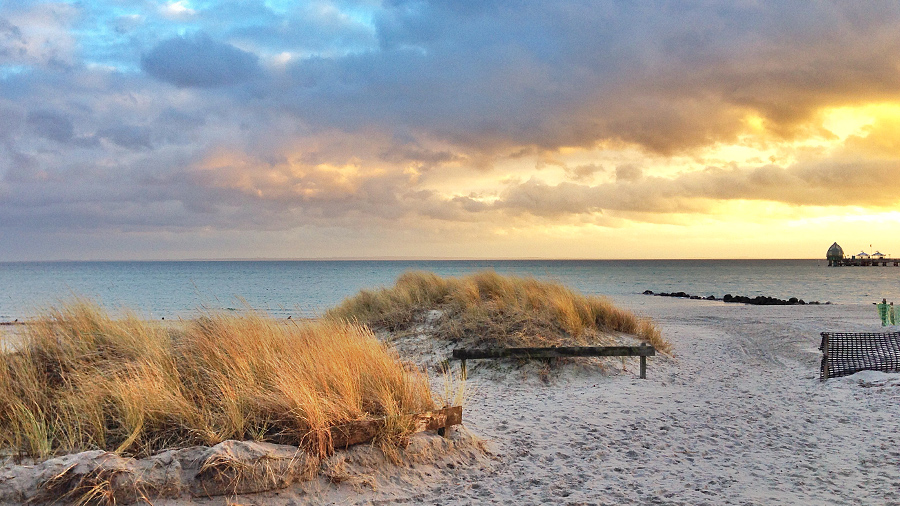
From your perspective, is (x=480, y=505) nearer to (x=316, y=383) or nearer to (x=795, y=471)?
(x=316, y=383)

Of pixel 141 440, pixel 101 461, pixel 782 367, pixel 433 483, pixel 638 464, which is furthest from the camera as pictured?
pixel 782 367

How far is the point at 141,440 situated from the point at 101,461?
507 mm

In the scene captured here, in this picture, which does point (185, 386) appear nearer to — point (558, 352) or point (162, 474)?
point (162, 474)

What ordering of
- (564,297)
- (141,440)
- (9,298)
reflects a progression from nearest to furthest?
(141,440)
(564,297)
(9,298)

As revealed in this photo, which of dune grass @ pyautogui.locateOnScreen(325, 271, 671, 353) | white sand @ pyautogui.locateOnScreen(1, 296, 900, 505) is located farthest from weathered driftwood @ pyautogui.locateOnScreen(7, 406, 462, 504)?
dune grass @ pyautogui.locateOnScreen(325, 271, 671, 353)

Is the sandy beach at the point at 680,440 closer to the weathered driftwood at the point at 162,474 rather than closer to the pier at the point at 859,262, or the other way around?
the weathered driftwood at the point at 162,474

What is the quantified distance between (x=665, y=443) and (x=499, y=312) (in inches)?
275

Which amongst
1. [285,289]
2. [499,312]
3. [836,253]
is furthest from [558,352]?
[836,253]

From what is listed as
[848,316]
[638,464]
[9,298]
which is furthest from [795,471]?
[9,298]

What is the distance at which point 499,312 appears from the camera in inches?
Result: 548

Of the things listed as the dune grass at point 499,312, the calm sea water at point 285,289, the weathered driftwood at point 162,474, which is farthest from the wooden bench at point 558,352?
the weathered driftwood at point 162,474

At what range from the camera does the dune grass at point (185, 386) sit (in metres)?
5.26

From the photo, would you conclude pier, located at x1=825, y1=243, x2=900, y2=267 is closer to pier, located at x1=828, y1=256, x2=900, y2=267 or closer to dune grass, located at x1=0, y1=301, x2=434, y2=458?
pier, located at x1=828, y1=256, x2=900, y2=267

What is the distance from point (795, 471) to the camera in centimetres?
608
